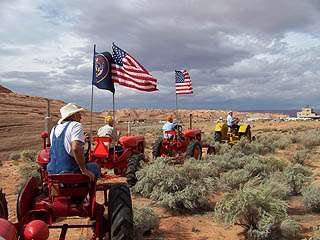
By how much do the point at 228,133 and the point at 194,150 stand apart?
210 inches

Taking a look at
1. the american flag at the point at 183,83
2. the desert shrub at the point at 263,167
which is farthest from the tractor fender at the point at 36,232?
the american flag at the point at 183,83

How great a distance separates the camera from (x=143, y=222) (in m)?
6.55

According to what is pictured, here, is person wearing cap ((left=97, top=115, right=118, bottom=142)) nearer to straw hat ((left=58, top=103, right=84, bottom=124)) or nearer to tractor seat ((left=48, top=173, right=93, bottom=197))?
straw hat ((left=58, top=103, right=84, bottom=124))

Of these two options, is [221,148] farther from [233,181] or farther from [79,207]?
[79,207]

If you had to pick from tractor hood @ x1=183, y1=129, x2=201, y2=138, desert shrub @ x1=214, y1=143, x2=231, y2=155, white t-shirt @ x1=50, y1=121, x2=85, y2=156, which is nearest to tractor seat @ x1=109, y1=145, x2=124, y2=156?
tractor hood @ x1=183, y1=129, x2=201, y2=138

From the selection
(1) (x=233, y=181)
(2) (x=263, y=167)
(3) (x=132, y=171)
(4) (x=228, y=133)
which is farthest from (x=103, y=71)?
(4) (x=228, y=133)

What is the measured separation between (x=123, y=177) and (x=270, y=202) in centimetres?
578

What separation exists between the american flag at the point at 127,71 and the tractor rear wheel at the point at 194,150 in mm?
2854

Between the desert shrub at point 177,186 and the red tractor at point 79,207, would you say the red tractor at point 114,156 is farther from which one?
the red tractor at point 79,207

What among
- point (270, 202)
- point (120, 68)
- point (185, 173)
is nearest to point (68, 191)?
point (270, 202)

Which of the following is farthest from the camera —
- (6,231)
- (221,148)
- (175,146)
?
(221,148)

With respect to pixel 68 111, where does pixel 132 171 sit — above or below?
below

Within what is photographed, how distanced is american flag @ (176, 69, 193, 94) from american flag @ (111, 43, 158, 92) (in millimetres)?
5583

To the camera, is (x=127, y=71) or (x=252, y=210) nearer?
(x=252, y=210)
